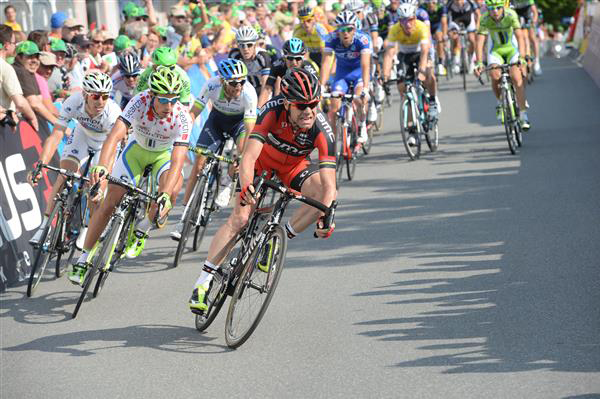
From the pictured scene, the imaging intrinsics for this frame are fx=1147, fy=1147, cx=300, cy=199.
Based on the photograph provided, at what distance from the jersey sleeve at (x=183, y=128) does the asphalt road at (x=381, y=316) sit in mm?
1272

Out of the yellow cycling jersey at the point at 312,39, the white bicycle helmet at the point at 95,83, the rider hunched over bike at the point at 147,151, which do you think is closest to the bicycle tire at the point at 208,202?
the rider hunched over bike at the point at 147,151

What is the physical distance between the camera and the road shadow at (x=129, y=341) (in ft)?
26.3

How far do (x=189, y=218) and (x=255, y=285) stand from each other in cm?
366

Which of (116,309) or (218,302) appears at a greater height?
(218,302)

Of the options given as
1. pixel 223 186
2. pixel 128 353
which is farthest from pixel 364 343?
pixel 223 186

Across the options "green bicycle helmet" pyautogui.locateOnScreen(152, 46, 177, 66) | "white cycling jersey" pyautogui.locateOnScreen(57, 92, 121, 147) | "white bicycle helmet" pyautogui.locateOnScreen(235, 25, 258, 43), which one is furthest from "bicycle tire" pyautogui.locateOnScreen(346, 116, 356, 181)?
"white cycling jersey" pyautogui.locateOnScreen(57, 92, 121, 147)

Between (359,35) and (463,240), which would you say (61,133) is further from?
(359,35)

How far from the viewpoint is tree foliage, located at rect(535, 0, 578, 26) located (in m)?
78.9

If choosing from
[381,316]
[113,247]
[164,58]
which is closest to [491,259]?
[381,316]

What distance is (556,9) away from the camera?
79.6 m

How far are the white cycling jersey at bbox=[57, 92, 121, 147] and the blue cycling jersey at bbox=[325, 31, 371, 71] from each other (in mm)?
5420

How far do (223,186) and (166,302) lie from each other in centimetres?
281

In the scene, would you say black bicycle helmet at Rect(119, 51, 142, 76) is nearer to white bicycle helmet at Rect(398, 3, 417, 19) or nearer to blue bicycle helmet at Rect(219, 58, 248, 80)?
blue bicycle helmet at Rect(219, 58, 248, 80)

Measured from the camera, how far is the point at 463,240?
11.2 metres
